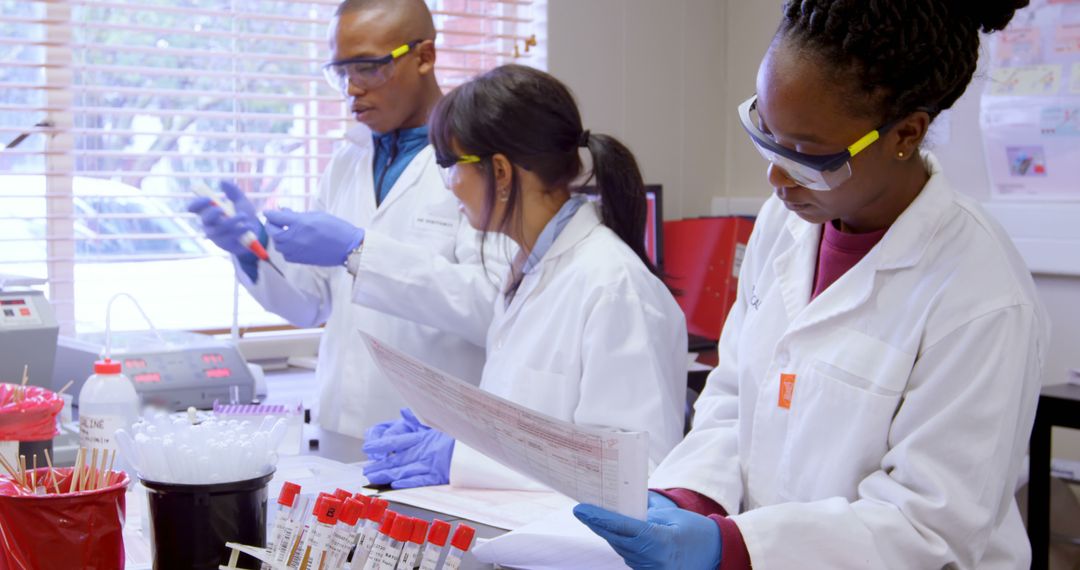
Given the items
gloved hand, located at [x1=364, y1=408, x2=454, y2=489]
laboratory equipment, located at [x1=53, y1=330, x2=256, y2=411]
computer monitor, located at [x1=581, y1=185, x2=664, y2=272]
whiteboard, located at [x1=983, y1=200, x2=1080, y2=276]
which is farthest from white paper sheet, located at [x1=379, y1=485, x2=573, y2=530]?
computer monitor, located at [x1=581, y1=185, x2=664, y2=272]

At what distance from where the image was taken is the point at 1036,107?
3.02 meters

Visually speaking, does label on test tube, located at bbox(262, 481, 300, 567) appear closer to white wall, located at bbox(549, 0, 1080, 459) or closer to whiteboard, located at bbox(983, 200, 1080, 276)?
whiteboard, located at bbox(983, 200, 1080, 276)

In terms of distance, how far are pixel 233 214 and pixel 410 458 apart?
2.54 feet

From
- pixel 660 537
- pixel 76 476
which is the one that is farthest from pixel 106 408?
pixel 660 537

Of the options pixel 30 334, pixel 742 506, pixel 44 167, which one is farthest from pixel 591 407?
pixel 44 167

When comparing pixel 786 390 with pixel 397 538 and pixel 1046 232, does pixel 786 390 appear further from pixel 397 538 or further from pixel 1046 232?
pixel 1046 232

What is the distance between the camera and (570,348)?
70.6 inches

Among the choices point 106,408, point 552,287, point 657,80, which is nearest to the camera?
point 106,408

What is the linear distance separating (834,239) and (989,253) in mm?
213

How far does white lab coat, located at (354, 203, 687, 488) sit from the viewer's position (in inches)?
67.3

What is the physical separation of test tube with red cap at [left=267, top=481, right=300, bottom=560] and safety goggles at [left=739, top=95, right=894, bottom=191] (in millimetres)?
643

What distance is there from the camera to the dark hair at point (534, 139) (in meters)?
1.89

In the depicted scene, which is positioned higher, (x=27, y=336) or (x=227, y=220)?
(x=227, y=220)

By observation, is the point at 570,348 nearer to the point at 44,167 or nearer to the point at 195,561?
the point at 195,561
